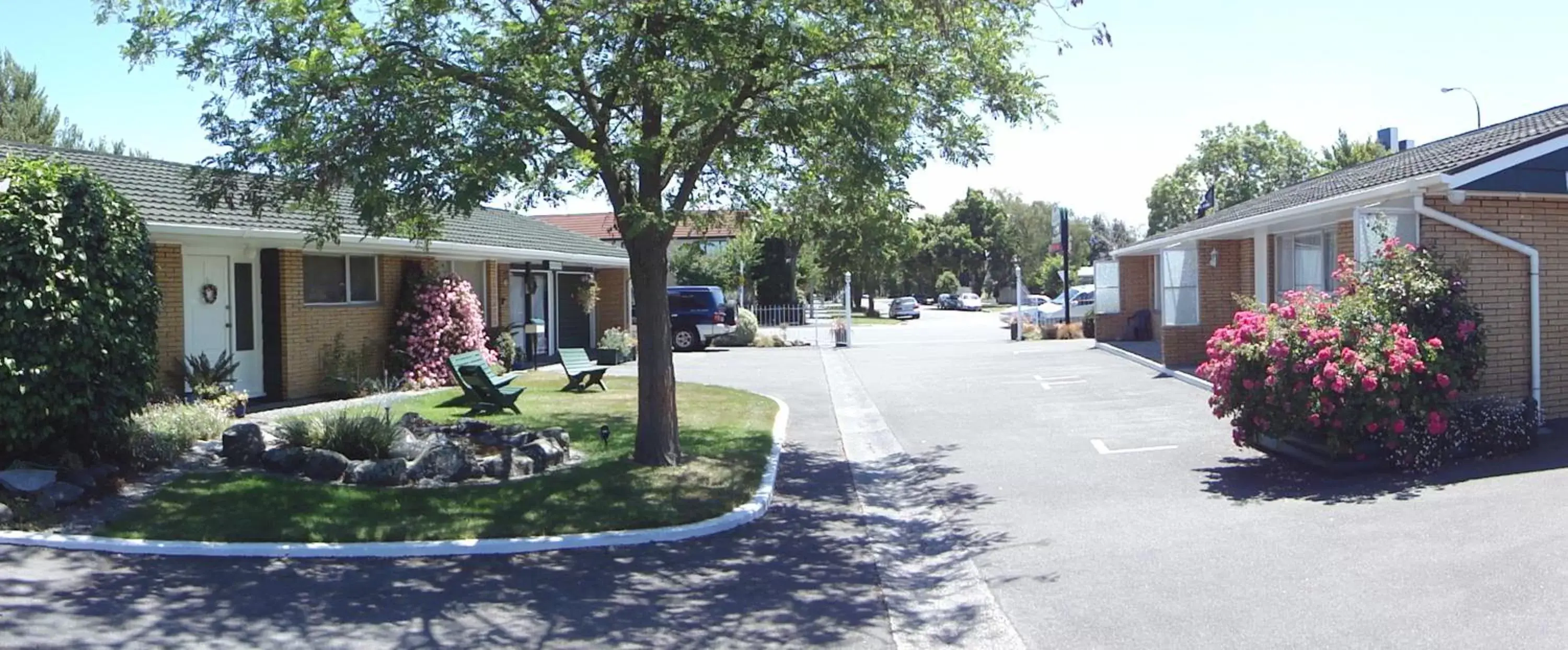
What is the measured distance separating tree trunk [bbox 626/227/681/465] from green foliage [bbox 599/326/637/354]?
14.5 meters

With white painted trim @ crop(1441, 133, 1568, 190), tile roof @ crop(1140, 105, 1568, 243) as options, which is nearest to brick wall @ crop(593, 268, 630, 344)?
tile roof @ crop(1140, 105, 1568, 243)

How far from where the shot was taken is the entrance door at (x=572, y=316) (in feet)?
88.0

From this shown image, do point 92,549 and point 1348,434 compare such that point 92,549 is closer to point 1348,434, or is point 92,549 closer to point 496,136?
point 496,136

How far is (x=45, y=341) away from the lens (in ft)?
27.2

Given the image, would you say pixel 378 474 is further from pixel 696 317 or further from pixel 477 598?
pixel 696 317

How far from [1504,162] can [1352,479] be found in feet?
12.7

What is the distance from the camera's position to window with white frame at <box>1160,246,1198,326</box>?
763 inches

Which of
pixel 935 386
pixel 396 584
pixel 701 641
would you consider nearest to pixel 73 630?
pixel 396 584

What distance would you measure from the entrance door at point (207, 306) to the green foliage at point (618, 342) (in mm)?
10761

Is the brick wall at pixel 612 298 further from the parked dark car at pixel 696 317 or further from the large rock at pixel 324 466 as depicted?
the large rock at pixel 324 466

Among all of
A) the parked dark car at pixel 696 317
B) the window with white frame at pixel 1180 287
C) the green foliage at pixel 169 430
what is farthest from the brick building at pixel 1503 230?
the parked dark car at pixel 696 317

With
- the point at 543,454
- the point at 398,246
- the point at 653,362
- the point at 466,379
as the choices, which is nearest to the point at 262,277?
the point at 398,246

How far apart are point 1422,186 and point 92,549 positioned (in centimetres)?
1138

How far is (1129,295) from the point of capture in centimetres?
2778
